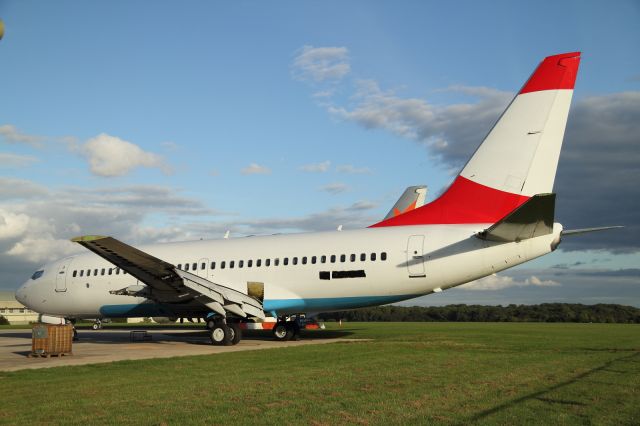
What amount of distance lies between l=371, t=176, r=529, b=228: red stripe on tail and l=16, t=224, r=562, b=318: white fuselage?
20.7 inches

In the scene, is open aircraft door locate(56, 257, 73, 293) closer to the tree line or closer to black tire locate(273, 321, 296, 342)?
black tire locate(273, 321, 296, 342)

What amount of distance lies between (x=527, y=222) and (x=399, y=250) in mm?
5170

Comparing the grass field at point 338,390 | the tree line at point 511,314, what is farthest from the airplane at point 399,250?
the tree line at point 511,314

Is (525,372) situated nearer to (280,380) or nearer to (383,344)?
(280,380)

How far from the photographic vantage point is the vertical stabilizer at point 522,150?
20.8 metres

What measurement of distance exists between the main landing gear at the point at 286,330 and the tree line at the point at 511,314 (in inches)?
1066

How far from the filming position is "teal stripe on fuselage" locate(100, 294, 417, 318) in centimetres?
2327

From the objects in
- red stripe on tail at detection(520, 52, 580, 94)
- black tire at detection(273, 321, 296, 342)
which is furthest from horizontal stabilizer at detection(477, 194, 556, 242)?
black tire at detection(273, 321, 296, 342)

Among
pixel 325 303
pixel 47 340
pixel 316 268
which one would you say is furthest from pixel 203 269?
pixel 47 340

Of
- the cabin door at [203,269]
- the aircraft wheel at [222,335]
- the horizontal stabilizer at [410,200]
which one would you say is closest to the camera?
the aircraft wheel at [222,335]

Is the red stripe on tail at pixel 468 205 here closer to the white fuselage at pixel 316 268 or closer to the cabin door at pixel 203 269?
the white fuselage at pixel 316 268

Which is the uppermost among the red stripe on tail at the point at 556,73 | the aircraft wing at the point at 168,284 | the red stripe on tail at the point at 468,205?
the red stripe on tail at the point at 556,73

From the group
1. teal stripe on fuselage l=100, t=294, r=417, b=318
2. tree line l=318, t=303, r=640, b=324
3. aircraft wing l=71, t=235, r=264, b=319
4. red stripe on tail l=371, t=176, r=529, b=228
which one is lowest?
tree line l=318, t=303, r=640, b=324

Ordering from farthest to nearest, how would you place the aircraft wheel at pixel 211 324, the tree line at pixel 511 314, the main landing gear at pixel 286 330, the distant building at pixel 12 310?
the distant building at pixel 12 310, the tree line at pixel 511 314, the main landing gear at pixel 286 330, the aircraft wheel at pixel 211 324
